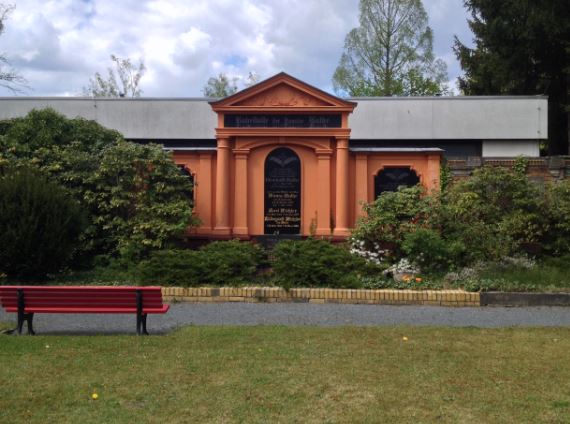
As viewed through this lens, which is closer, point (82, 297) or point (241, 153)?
point (82, 297)

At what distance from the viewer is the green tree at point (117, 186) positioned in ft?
39.6

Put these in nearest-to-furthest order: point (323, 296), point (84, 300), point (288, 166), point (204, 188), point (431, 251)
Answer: point (84, 300)
point (323, 296)
point (431, 251)
point (288, 166)
point (204, 188)

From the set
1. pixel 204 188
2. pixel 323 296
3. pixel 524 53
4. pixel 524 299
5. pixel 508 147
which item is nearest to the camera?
pixel 524 299

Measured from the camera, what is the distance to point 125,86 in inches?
1933

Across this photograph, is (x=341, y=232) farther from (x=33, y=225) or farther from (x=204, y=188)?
(x=33, y=225)

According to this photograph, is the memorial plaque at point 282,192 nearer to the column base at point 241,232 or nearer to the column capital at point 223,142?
the column base at point 241,232

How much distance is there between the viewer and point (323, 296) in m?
9.81

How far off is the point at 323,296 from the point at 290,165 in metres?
4.29

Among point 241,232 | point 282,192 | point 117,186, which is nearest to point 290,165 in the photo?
point 282,192

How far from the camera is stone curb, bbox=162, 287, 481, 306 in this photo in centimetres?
963

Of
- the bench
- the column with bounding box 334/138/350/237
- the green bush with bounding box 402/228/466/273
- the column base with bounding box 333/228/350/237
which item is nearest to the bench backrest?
the bench

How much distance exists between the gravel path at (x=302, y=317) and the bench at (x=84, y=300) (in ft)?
1.21

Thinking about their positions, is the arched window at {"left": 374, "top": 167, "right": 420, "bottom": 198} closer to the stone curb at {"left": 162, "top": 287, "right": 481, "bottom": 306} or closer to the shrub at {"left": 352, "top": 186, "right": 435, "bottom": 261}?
the shrub at {"left": 352, "top": 186, "right": 435, "bottom": 261}

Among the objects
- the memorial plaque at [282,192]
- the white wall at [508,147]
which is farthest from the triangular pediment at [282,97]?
the white wall at [508,147]
